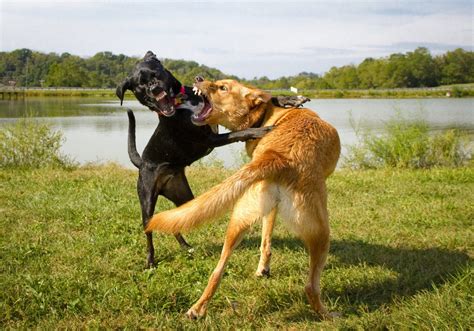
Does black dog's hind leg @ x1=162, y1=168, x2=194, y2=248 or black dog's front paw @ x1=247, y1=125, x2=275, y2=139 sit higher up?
black dog's front paw @ x1=247, y1=125, x2=275, y2=139

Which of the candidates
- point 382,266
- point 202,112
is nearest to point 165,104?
point 202,112

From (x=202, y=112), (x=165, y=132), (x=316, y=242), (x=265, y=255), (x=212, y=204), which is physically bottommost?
(x=265, y=255)

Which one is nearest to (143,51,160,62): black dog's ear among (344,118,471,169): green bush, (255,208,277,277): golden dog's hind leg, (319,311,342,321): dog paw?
(255,208,277,277): golden dog's hind leg

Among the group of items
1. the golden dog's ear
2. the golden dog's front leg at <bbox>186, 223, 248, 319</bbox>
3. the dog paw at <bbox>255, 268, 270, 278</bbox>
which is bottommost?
the dog paw at <bbox>255, 268, 270, 278</bbox>

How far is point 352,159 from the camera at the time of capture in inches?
550

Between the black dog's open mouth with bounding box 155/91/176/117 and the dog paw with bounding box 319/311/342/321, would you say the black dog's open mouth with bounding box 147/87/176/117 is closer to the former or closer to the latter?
the black dog's open mouth with bounding box 155/91/176/117

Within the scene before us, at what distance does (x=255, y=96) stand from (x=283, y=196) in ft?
4.89

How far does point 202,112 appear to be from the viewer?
503cm

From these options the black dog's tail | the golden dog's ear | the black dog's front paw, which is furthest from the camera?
the black dog's tail

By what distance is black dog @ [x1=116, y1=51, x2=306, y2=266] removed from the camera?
5156mm

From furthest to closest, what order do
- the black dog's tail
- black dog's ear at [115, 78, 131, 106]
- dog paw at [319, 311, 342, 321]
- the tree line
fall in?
the tree line → the black dog's tail → black dog's ear at [115, 78, 131, 106] → dog paw at [319, 311, 342, 321]

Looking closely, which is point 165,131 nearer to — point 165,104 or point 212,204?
point 165,104

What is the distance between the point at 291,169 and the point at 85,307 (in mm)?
2068

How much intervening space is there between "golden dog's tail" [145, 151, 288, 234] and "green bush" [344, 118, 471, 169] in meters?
10.3
